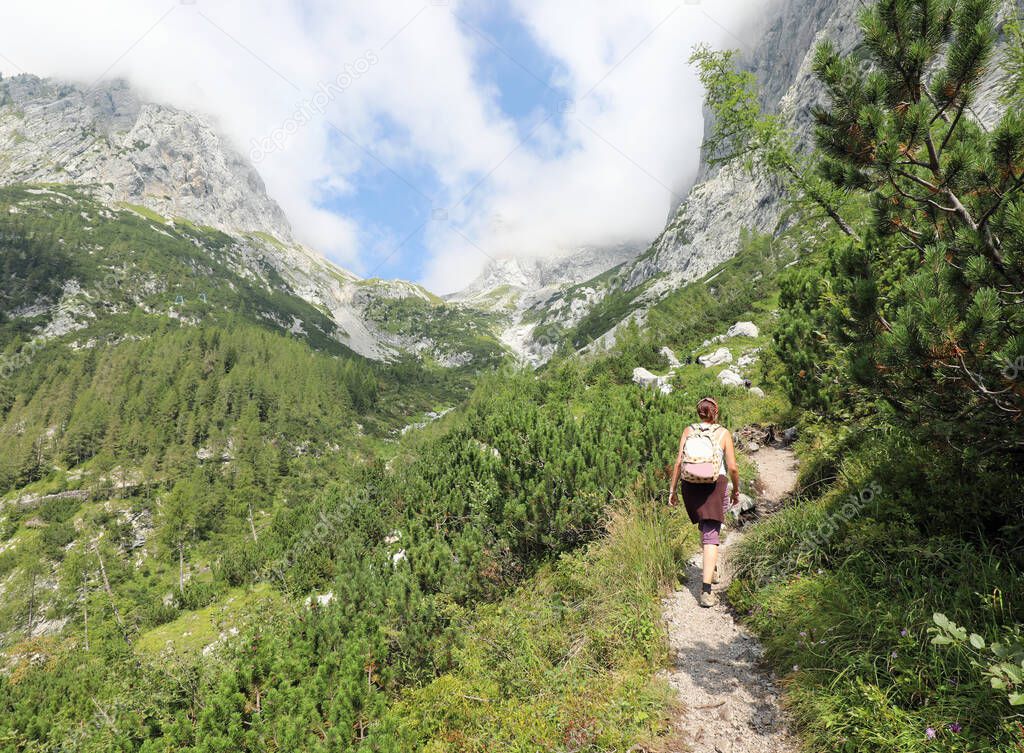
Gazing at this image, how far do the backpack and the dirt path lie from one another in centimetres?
161

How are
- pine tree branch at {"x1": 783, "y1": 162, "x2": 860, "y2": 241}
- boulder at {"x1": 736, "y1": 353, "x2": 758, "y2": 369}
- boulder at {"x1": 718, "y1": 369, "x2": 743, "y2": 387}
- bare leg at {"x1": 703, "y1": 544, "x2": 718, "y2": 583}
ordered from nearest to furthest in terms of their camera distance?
1. bare leg at {"x1": 703, "y1": 544, "x2": 718, "y2": 583}
2. pine tree branch at {"x1": 783, "y1": 162, "x2": 860, "y2": 241}
3. boulder at {"x1": 718, "y1": 369, "x2": 743, "y2": 387}
4. boulder at {"x1": 736, "y1": 353, "x2": 758, "y2": 369}

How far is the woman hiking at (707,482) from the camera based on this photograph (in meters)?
5.70

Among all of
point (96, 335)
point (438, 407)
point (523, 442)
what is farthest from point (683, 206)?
point (96, 335)

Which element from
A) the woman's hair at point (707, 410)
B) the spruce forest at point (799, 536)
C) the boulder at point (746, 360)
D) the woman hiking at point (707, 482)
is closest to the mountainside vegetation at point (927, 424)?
the spruce forest at point (799, 536)

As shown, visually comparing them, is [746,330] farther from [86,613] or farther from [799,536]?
[86,613]

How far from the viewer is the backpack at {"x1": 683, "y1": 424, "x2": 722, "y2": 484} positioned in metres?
5.71

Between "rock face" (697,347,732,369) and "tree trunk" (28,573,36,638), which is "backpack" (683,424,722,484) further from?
"tree trunk" (28,573,36,638)

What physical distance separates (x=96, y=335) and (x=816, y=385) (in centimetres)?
19210

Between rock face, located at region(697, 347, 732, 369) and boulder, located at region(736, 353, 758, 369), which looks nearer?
boulder, located at region(736, 353, 758, 369)

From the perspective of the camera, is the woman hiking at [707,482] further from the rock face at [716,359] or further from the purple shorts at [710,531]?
the rock face at [716,359]

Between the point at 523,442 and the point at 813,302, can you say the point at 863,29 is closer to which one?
the point at 523,442

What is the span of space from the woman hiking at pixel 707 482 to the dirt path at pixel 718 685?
14.4 inches

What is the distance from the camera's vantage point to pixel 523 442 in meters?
9.62

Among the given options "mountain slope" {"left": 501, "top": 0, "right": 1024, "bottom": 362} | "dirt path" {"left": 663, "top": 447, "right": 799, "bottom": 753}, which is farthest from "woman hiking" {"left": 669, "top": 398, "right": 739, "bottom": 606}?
"mountain slope" {"left": 501, "top": 0, "right": 1024, "bottom": 362}
